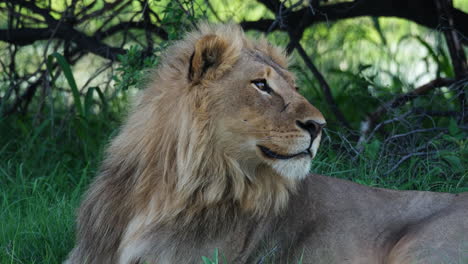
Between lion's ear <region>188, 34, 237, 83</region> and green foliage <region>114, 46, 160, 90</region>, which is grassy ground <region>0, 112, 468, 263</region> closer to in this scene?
green foliage <region>114, 46, 160, 90</region>

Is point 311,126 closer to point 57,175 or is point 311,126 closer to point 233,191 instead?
point 233,191

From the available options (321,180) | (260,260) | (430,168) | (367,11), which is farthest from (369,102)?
(260,260)

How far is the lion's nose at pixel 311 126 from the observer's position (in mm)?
2811

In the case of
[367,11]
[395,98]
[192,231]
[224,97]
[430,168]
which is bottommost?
[430,168]

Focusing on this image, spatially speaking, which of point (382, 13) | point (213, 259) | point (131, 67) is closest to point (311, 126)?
point (213, 259)

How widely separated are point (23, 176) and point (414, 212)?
2512 millimetres

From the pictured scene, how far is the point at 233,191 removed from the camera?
298 centimetres

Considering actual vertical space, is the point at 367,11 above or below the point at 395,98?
above

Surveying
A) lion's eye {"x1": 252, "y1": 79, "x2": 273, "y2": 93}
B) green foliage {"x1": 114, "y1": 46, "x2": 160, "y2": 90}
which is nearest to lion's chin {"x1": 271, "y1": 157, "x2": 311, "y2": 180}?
lion's eye {"x1": 252, "y1": 79, "x2": 273, "y2": 93}

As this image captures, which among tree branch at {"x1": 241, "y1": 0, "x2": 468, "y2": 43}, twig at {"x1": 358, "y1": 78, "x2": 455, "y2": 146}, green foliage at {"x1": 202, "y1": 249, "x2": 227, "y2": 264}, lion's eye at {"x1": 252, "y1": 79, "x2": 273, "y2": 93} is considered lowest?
twig at {"x1": 358, "y1": 78, "x2": 455, "y2": 146}

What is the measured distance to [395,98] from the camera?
15.6 feet

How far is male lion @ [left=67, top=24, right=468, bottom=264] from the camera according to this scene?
2.88 meters

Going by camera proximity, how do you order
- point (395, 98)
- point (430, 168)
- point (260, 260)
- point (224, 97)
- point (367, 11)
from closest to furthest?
point (224, 97), point (260, 260), point (430, 168), point (395, 98), point (367, 11)

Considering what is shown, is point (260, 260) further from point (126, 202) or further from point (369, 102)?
point (369, 102)
